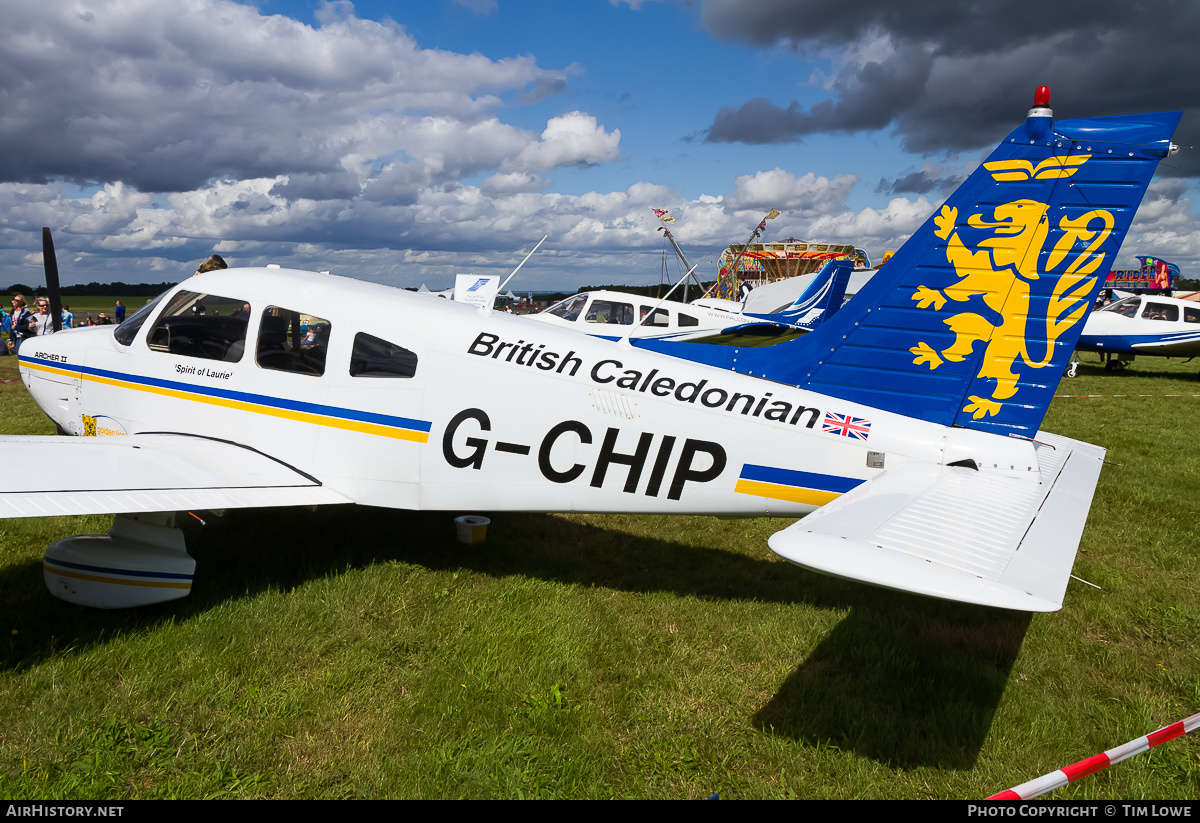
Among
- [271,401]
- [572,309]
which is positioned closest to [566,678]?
[271,401]

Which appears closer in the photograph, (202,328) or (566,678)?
(566,678)

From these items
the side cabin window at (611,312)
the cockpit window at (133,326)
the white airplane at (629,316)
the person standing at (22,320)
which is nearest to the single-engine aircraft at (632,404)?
the cockpit window at (133,326)

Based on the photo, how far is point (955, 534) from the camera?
2.62 m

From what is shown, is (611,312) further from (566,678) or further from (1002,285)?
(566,678)

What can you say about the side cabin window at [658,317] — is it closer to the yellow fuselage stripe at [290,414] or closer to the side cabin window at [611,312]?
the side cabin window at [611,312]

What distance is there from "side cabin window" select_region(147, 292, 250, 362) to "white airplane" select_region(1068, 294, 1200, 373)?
22.6 metres

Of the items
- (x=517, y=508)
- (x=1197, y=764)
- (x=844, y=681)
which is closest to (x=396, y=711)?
(x=517, y=508)

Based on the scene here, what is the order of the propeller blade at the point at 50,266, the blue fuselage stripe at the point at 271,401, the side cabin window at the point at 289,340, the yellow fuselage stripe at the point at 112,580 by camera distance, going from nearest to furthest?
the yellow fuselage stripe at the point at 112,580 < the blue fuselage stripe at the point at 271,401 < the side cabin window at the point at 289,340 < the propeller blade at the point at 50,266

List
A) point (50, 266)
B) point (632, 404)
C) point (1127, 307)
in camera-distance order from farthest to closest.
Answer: point (1127, 307) < point (50, 266) < point (632, 404)

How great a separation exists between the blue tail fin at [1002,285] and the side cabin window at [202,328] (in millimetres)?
4163

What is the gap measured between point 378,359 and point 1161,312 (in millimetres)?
24425

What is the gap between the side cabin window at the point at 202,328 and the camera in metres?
4.79

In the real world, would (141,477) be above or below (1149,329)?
below

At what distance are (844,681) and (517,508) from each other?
224 centimetres
